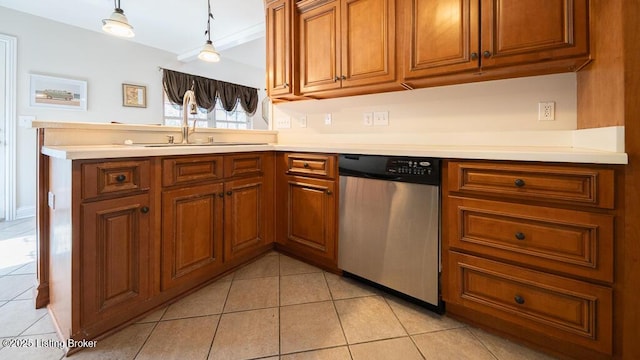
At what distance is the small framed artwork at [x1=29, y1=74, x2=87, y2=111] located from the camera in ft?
11.7

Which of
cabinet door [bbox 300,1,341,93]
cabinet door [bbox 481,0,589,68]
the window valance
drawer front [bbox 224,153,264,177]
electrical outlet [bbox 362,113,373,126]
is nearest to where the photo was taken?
cabinet door [bbox 481,0,589,68]

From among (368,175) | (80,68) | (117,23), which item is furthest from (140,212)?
(80,68)

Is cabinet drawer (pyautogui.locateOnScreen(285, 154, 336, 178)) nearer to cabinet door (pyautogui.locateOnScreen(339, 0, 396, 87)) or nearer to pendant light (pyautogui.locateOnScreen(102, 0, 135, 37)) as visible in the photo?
cabinet door (pyautogui.locateOnScreen(339, 0, 396, 87))

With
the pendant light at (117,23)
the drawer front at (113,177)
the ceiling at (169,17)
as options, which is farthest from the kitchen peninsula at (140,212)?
the ceiling at (169,17)

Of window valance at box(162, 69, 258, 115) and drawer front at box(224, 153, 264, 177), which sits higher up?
window valance at box(162, 69, 258, 115)

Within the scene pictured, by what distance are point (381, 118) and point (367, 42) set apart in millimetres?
568

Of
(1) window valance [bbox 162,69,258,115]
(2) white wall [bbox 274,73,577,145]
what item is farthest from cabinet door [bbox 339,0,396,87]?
(1) window valance [bbox 162,69,258,115]

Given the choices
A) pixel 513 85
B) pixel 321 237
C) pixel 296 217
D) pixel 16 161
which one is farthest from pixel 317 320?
pixel 16 161

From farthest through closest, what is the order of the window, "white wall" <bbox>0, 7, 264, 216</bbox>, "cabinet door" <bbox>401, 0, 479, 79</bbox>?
the window < "white wall" <bbox>0, 7, 264, 216</bbox> < "cabinet door" <bbox>401, 0, 479, 79</bbox>

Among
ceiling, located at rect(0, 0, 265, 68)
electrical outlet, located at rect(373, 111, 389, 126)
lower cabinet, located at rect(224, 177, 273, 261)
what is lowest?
lower cabinet, located at rect(224, 177, 273, 261)

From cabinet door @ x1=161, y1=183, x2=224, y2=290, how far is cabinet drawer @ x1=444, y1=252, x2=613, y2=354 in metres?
1.38

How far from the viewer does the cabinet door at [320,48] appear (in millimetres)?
2119

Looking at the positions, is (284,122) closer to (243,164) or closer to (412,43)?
(243,164)

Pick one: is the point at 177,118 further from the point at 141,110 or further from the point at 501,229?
the point at 501,229
